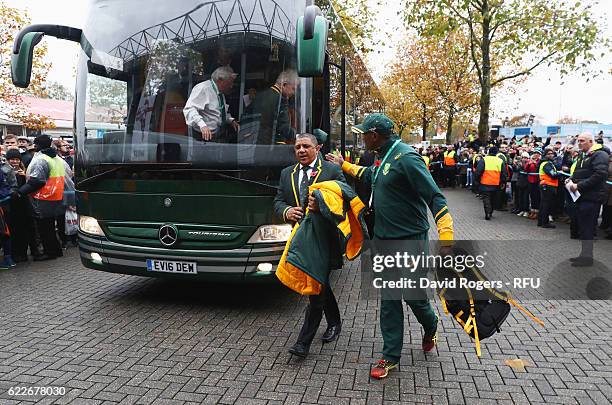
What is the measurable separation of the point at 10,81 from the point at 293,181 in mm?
21718

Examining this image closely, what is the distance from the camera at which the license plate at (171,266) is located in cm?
479

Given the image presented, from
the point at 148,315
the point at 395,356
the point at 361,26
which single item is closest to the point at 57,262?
the point at 148,315

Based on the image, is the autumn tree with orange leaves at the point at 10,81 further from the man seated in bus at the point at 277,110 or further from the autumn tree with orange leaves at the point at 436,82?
the autumn tree with orange leaves at the point at 436,82

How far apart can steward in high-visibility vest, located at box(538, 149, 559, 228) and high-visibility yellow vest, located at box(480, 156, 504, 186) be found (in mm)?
1334

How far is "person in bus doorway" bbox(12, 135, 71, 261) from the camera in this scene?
741 centimetres

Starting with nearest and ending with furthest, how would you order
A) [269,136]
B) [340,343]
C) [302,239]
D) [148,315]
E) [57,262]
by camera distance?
[302,239] < [340,343] < [269,136] < [148,315] < [57,262]

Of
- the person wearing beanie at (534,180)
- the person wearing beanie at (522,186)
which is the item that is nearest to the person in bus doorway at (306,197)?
the person wearing beanie at (534,180)

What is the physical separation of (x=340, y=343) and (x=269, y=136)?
2.06 m

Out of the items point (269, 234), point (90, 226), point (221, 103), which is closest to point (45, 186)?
point (90, 226)

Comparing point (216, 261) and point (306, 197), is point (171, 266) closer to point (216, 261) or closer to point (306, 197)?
point (216, 261)

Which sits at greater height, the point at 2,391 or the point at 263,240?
the point at 263,240

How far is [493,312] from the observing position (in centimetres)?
345

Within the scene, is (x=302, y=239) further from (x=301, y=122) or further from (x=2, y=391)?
(x=2, y=391)

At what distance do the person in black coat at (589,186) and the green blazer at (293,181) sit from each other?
4.74 meters
